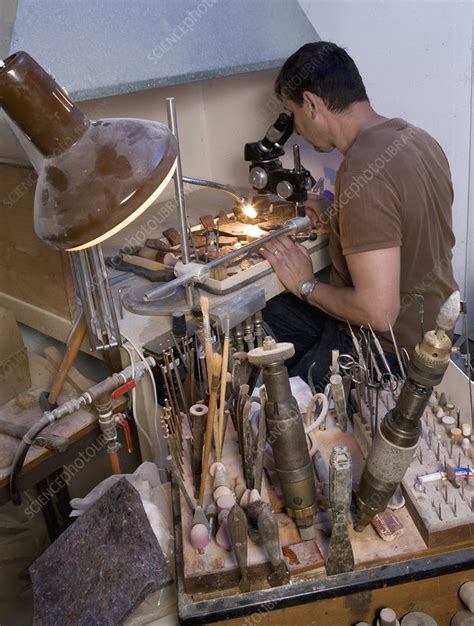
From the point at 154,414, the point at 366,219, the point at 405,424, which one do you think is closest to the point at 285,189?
the point at 366,219

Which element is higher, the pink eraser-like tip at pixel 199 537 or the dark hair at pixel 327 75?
the dark hair at pixel 327 75

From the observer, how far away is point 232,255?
5.68 ft

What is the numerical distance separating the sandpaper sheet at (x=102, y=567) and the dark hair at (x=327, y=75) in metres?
1.39

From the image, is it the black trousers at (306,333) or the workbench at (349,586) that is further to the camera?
the black trousers at (306,333)

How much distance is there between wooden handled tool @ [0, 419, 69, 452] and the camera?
141cm

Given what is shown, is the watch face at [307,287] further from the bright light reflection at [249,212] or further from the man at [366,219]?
the bright light reflection at [249,212]

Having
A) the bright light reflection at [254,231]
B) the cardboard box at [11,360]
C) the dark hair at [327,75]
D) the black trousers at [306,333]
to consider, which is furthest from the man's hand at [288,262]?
the cardboard box at [11,360]

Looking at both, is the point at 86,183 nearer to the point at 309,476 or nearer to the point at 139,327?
the point at 309,476

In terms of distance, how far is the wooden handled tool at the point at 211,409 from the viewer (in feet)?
3.37

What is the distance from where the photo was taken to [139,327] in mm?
1627

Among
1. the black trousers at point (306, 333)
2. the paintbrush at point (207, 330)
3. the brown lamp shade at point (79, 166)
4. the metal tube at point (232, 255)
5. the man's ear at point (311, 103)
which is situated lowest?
the black trousers at point (306, 333)

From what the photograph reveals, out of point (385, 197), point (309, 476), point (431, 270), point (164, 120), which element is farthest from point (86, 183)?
point (164, 120)

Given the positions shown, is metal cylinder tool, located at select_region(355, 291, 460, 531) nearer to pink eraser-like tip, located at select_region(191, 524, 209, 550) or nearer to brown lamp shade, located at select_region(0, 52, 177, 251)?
pink eraser-like tip, located at select_region(191, 524, 209, 550)

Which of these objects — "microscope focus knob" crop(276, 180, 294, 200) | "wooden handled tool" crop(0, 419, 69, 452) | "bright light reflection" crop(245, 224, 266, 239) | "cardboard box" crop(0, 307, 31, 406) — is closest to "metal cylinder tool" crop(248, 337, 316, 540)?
"wooden handled tool" crop(0, 419, 69, 452)
